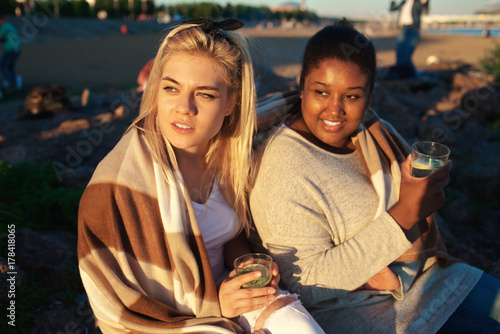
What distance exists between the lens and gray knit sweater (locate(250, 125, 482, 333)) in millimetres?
1861

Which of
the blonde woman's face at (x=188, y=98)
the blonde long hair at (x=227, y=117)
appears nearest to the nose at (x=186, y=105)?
the blonde woman's face at (x=188, y=98)

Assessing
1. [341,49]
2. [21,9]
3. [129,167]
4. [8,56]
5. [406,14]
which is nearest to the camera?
[129,167]

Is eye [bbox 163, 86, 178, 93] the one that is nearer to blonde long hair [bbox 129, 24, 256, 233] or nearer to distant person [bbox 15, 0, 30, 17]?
blonde long hair [bbox 129, 24, 256, 233]

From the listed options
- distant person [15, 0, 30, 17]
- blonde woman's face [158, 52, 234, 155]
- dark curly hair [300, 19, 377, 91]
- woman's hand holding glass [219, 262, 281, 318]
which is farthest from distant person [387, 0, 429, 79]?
distant person [15, 0, 30, 17]

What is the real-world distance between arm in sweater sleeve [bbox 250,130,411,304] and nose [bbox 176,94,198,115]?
510 mm

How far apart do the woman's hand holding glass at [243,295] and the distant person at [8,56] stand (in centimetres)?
1223

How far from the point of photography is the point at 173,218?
1.75 metres

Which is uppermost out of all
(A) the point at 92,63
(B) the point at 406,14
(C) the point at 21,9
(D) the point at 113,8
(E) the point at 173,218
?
(B) the point at 406,14

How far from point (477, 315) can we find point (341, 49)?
5.54 feet

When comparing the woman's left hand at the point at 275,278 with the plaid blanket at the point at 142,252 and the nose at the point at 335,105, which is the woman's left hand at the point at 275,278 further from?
the nose at the point at 335,105

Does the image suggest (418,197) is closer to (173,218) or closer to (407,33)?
(173,218)

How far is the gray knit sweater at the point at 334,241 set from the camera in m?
1.86

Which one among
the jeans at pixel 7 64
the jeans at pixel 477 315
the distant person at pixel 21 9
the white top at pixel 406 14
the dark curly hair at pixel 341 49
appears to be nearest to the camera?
the dark curly hair at pixel 341 49

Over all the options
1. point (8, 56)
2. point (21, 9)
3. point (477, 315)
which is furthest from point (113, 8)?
point (477, 315)
